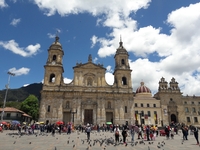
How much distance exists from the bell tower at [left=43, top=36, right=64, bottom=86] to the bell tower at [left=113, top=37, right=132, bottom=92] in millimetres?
14439

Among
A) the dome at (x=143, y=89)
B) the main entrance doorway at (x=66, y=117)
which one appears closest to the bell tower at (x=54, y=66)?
the main entrance doorway at (x=66, y=117)

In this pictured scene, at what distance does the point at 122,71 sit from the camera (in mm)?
45594

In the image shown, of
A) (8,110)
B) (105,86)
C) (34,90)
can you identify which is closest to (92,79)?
(105,86)

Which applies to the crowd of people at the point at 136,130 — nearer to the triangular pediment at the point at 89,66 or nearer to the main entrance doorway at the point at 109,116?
the main entrance doorway at the point at 109,116

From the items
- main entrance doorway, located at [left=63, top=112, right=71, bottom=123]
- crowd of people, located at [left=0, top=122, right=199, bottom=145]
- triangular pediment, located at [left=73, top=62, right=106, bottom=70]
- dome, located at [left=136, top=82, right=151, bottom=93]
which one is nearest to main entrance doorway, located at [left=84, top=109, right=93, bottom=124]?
main entrance doorway, located at [left=63, top=112, right=71, bottom=123]

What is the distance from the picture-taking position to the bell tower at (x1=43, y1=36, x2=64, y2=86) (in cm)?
4212

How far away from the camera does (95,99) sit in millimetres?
42125

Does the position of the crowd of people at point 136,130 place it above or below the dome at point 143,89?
below

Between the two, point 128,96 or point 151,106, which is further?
point 151,106

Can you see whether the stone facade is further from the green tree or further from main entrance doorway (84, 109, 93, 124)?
the green tree

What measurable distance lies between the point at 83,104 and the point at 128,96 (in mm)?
11421

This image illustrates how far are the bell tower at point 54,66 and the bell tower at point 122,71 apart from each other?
14.4m

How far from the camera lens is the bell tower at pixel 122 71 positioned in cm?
4477

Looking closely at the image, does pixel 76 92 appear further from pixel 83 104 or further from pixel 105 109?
pixel 105 109
